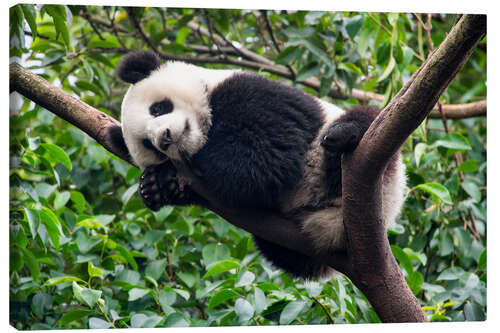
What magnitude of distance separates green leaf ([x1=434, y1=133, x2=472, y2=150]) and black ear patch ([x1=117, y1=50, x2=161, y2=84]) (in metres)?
1.69

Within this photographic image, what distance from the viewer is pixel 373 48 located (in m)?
3.78

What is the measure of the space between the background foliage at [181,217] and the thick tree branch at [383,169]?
345 millimetres

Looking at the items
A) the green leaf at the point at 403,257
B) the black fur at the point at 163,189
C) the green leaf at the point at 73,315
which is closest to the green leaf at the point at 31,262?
the green leaf at the point at 73,315

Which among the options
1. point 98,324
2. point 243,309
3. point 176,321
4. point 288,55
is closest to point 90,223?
point 98,324

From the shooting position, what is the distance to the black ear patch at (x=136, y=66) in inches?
101

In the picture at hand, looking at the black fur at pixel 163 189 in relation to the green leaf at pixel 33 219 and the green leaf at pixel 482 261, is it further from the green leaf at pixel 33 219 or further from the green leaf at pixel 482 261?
the green leaf at pixel 482 261

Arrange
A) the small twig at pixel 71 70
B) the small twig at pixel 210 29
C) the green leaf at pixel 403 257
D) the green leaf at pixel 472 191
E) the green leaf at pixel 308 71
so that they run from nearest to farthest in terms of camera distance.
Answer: the green leaf at pixel 403 257 < the small twig at pixel 71 70 < the green leaf at pixel 472 191 < the green leaf at pixel 308 71 < the small twig at pixel 210 29

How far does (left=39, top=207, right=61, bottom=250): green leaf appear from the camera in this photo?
246cm

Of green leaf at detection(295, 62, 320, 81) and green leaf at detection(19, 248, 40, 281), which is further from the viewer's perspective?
green leaf at detection(295, 62, 320, 81)

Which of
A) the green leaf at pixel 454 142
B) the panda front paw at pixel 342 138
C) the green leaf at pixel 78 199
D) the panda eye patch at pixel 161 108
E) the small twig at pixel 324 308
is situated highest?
the panda eye patch at pixel 161 108

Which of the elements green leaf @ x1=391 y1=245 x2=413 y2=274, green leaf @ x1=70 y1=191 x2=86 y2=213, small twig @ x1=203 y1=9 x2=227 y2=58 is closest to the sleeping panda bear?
green leaf @ x1=391 y1=245 x2=413 y2=274

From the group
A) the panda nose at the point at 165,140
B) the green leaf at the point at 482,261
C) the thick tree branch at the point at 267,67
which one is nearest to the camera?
the panda nose at the point at 165,140

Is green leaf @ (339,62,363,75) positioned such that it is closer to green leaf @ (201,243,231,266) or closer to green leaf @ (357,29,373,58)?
green leaf @ (357,29,373,58)
